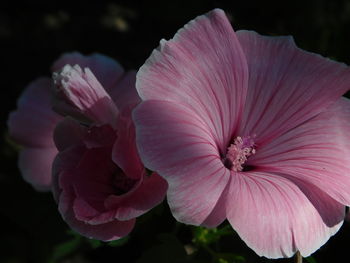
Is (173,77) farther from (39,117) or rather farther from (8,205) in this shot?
(8,205)

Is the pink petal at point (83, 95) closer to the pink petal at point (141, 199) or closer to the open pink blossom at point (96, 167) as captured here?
the open pink blossom at point (96, 167)

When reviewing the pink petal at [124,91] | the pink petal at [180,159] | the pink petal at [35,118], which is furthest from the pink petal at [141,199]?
the pink petal at [35,118]

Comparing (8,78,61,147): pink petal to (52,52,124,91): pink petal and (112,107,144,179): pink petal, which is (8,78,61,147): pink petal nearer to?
(52,52,124,91): pink petal

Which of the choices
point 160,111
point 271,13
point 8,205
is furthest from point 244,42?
point 271,13

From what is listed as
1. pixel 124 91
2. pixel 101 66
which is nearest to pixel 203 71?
pixel 124 91

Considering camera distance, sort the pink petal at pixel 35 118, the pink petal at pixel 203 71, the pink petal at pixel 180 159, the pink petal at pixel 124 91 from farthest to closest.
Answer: the pink petal at pixel 35 118, the pink petal at pixel 124 91, the pink petal at pixel 203 71, the pink petal at pixel 180 159

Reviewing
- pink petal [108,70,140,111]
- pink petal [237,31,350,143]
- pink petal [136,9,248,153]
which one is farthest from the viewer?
pink petal [108,70,140,111]

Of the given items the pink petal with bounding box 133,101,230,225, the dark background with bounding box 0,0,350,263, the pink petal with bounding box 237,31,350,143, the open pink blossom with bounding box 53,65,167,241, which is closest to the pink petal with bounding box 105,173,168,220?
the open pink blossom with bounding box 53,65,167,241
